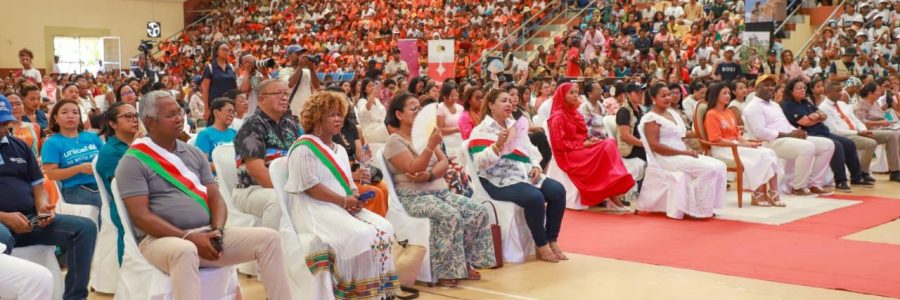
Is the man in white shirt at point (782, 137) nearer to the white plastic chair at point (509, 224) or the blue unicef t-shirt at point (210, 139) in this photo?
the white plastic chair at point (509, 224)

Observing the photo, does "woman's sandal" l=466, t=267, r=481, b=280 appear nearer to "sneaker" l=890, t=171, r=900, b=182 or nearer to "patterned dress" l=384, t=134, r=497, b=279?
"patterned dress" l=384, t=134, r=497, b=279

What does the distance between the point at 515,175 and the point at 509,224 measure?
33 centimetres

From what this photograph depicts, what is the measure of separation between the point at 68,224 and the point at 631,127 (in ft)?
17.3

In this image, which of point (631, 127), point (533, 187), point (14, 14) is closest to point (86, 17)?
point (14, 14)

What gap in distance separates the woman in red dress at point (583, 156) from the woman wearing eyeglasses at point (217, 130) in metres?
2.87

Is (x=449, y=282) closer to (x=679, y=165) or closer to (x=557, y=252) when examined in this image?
(x=557, y=252)

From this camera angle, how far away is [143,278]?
12.4ft

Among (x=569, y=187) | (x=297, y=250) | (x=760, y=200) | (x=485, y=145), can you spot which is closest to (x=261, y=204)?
(x=297, y=250)

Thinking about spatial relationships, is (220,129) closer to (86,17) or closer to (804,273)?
(804,273)

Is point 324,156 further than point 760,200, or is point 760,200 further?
point 760,200

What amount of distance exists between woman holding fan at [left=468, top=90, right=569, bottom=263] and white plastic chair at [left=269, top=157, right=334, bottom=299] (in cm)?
168

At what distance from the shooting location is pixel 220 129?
233 inches

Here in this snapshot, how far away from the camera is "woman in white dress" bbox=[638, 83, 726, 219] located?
742cm

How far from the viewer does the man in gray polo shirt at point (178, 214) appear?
145 inches
